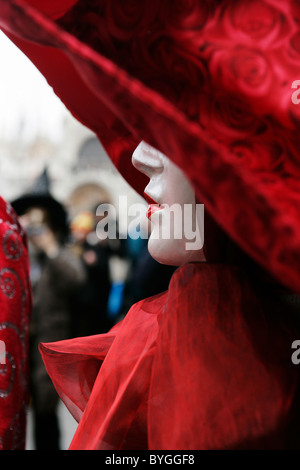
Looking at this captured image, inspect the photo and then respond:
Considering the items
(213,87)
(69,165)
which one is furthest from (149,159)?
(69,165)

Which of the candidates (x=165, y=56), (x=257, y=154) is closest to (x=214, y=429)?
(x=257, y=154)

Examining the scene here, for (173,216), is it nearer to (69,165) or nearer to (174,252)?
(174,252)

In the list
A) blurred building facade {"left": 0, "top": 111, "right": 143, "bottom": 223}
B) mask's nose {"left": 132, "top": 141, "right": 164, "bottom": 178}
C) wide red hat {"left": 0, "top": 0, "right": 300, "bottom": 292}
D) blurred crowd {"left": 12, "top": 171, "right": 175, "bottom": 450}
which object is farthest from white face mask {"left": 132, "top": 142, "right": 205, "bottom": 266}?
blurred building facade {"left": 0, "top": 111, "right": 143, "bottom": 223}

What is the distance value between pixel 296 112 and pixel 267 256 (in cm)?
19

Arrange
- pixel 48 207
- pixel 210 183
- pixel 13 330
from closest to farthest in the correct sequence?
pixel 210 183, pixel 13 330, pixel 48 207

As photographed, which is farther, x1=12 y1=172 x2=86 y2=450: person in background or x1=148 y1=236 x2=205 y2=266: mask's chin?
x1=12 y1=172 x2=86 y2=450: person in background

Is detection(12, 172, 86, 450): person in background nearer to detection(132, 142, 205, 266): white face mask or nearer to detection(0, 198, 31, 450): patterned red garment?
detection(0, 198, 31, 450): patterned red garment

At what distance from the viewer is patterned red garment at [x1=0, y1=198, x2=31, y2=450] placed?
1.01 meters

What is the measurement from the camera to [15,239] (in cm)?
109

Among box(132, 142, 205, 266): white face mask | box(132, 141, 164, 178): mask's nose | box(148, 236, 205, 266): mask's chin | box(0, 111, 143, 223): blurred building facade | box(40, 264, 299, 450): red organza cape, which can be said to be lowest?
box(40, 264, 299, 450): red organza cape

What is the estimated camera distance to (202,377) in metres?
0.62

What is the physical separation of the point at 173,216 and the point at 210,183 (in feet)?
0.76

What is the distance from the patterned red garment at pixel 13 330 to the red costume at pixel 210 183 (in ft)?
1.23

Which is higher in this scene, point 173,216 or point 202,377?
point 173,216
